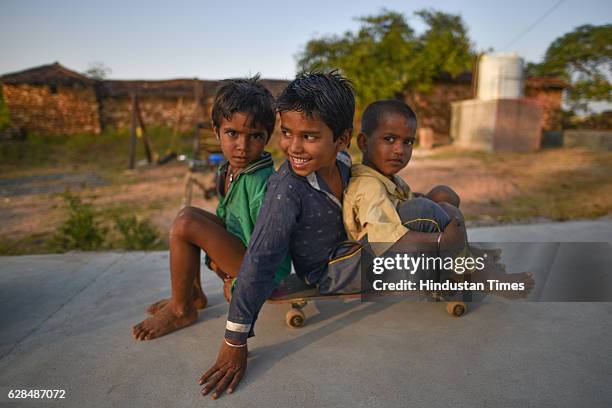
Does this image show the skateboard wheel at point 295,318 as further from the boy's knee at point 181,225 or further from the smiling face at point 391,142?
the smiling face at point 391,142

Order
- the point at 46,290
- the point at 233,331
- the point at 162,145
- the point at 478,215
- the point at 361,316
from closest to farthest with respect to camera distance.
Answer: the point at 233,331 → the point at 361,316 → the point at 46,290 → the point at 478,215 → the point at 162,145

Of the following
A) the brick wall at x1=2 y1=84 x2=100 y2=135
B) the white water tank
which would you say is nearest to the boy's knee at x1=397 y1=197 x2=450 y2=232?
the white water tank

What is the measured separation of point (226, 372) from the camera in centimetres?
163

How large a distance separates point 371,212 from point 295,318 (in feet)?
2.18

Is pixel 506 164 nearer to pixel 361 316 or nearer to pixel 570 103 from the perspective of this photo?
pixel 361 316

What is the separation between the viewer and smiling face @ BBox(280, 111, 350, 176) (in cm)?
169

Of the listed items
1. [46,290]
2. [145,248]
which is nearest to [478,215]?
[145,248]

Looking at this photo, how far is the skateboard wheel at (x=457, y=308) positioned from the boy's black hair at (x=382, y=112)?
0.90m

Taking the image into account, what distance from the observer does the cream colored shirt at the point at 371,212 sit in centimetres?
177

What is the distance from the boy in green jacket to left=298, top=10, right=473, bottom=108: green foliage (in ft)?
39.5

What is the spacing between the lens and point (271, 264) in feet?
5.68

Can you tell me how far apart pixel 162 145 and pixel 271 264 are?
14.6m

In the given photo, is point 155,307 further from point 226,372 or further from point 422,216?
point 422,216

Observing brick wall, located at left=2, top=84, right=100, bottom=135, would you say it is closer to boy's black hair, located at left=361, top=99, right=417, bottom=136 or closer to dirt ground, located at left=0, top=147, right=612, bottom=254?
dirt ground, located at left=0, top=147, right=612, bottom=254
